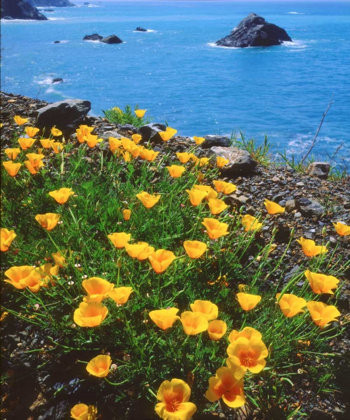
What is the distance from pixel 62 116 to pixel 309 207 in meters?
2.93

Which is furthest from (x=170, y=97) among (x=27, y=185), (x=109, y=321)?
(x=109, y=321)

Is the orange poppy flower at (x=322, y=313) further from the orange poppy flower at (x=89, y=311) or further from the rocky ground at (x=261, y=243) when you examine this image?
the orange poppy flower at (x=89, y=311)

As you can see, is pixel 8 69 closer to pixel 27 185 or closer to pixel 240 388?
pixel 27 185

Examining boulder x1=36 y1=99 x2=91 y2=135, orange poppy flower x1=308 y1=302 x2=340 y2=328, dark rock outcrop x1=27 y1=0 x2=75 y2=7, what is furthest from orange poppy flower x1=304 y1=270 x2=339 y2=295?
dark rock outcrop x1=27 y1=0 x2=75 y2=7

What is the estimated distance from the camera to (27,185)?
9.56ft

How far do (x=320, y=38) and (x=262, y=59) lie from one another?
1113 centimetres

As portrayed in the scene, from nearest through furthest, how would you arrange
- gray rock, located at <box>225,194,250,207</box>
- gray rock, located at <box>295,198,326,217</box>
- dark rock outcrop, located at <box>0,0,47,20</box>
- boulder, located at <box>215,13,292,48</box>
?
gray rock, located at <box>295,198,326,217</box> < gray rock, located at <box>225,194,250,207</box> < boulder, located at <box>215,13,292,48</box> < dark rock outcrop, located at <box>0,0,47,20</box>

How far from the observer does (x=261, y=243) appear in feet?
8.86

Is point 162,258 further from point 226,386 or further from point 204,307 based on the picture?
point 226,386

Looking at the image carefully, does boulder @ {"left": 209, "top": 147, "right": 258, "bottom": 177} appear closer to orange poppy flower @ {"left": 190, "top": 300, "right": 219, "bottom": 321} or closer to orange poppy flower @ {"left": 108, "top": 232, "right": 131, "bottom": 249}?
orange poppy flower @ {"left": 108, "top": 232, "right": 131, "bottom": 249}

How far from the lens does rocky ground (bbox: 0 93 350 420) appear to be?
179 centimetres

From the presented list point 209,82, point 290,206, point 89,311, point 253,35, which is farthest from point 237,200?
point 253,35

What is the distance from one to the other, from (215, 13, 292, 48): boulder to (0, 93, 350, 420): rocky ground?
27.7m

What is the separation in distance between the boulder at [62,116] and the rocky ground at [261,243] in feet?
0.42
